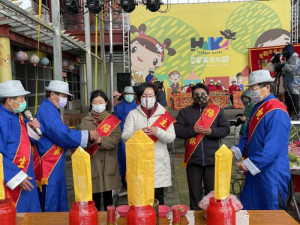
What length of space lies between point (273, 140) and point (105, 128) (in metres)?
1.63

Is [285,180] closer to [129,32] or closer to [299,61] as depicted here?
[299,61]

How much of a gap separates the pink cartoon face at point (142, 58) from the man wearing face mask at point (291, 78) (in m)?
7.25

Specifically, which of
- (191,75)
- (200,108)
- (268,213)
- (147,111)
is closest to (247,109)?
(200,108)

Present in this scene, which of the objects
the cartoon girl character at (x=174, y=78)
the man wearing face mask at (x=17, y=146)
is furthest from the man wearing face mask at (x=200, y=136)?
the cartoon girl character at (x=174, y=78)

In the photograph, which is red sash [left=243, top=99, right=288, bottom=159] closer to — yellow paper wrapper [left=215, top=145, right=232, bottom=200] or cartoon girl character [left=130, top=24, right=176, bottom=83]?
yellow paper wrapper [left=215, top=145, right=232, bottom=200]

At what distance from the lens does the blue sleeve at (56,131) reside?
2.69 meters

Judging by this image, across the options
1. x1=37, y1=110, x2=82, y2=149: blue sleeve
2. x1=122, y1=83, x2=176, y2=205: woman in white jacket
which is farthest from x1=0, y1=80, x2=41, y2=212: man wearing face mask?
x1=122, y1=83, x2=176, y2=205: woman in white jacket

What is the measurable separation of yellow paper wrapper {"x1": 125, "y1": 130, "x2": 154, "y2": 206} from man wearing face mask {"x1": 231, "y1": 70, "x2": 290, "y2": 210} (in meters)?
1.31

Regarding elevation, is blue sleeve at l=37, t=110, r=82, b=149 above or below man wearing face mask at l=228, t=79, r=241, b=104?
below

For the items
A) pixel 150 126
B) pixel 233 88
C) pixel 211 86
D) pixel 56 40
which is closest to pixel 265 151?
pixel 150 126

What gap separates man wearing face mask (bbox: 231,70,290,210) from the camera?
7.07ft

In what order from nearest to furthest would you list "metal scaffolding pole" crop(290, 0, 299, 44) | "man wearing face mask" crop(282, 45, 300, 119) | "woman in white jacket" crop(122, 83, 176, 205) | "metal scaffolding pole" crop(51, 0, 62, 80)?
"woman in white jacket" crop(122, 83, 176, 205) → "metal scaffolding pole" crop(51, 0, 62, 80) → "man wearing face mask" crop(282, 45, 300, 119) → "metal scaffolding pole" crop(290, 0, 299, 44)

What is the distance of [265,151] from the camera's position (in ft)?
6.98

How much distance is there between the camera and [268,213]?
1491 millimetres
